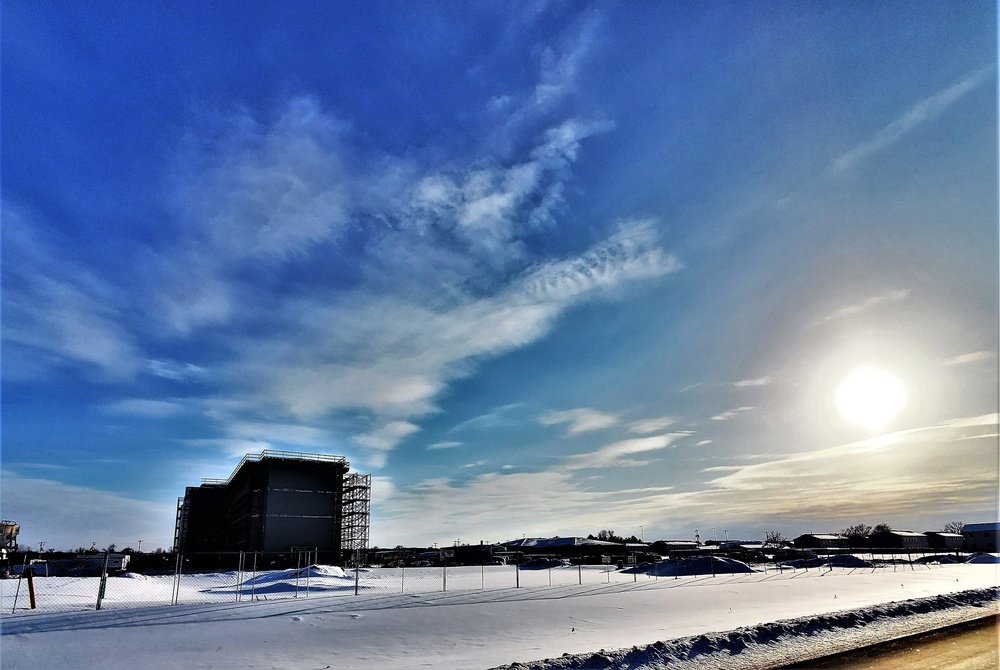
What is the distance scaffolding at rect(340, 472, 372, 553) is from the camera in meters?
79.4

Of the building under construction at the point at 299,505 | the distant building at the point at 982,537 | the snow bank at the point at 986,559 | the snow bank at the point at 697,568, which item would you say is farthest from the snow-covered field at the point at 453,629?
the distant building at the point at 982,537

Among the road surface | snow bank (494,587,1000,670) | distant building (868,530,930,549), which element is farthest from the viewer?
distant building (868,530,930,549)

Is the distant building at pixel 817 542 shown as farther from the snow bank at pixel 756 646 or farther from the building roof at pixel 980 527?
the snow bank at pixel 756 646

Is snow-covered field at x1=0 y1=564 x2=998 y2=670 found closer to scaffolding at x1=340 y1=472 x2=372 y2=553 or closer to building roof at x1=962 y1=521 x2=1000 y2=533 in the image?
scaffolding at x1=340 y1=472 x2=372 y2=553

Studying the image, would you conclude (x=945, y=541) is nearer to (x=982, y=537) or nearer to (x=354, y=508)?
(x=982, y=537)

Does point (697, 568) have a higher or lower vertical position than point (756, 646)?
lower

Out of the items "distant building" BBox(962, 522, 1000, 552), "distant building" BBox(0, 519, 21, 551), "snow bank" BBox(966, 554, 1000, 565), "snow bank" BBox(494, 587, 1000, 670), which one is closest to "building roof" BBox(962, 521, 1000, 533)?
"distant building" BBox(962, 522, 1000, 552)

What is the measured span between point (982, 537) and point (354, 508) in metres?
141

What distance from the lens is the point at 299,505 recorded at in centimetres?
6925

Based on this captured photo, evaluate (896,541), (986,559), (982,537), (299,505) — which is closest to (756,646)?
(299,505)

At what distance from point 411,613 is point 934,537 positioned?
160937 millimetres

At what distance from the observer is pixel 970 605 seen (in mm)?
23609

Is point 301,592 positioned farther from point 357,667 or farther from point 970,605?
point 970,605

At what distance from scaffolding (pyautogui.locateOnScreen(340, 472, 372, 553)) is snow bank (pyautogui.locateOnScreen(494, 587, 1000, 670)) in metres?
68.9
